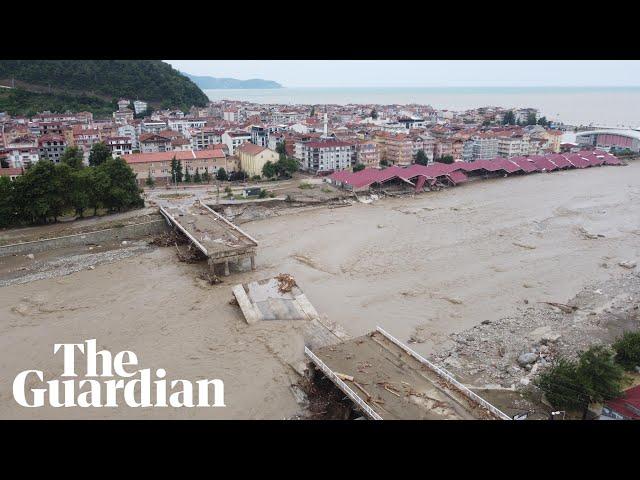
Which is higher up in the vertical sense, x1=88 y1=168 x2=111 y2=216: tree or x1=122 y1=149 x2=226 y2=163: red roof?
x1=122 y1=149 x2=226 y2=163: red roof

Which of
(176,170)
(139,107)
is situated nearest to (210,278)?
(176,170)

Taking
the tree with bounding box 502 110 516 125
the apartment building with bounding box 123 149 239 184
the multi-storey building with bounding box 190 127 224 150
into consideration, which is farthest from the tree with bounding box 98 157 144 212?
the tree with bounding box 502 110 516 125

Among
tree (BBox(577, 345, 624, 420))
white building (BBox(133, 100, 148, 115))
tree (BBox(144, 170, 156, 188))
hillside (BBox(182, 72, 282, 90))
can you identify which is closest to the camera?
tree (BBox(577, 345, 624, 420))

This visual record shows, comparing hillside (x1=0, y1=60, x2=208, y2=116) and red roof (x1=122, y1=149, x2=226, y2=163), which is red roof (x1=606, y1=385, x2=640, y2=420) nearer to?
red roof (x1=122, y1=149, x2=226, y2=163)
